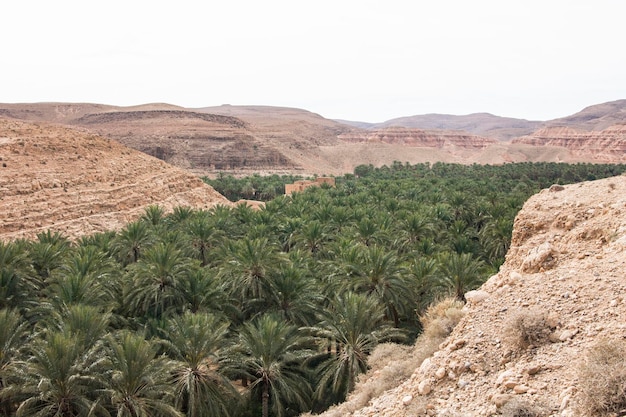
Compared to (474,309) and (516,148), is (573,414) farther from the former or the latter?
(516,148)

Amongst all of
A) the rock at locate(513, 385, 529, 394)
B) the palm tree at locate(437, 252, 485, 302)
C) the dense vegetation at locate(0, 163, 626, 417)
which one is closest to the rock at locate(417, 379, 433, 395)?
the rock at locate(513, 385, 529, 394)

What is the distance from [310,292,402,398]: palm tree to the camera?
15578mm

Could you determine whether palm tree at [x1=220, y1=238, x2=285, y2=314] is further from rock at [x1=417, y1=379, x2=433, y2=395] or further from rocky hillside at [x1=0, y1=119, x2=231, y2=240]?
rocky hillside at [x1=0, y1=119, x2=231, y2=240]

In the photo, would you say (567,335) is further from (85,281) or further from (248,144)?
(248,144)

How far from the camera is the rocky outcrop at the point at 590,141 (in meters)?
139

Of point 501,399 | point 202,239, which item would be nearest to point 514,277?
point 501,399

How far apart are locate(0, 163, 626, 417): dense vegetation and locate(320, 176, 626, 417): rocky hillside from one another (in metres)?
6.62

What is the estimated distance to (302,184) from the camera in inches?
2635

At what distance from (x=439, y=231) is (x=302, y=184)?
36.3 m

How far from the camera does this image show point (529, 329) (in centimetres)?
819

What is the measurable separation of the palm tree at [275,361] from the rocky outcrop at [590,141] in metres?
144

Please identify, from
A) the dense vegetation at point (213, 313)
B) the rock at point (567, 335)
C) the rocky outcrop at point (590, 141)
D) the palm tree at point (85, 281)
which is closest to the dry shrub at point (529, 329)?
the rock at point (567, 335)

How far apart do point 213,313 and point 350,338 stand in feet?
18.9

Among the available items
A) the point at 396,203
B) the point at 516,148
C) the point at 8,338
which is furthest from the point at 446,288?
the point at 516,148
